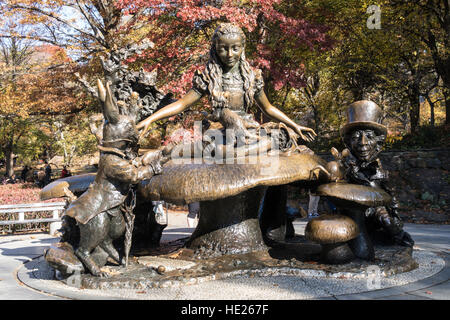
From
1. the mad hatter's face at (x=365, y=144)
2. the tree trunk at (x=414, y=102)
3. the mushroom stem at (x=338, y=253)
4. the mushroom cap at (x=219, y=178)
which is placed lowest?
the mushroom stem at (x=338, y=253)

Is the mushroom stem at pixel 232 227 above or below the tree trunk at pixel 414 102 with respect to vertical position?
below

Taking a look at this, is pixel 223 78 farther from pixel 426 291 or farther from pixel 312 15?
pixel 312 15

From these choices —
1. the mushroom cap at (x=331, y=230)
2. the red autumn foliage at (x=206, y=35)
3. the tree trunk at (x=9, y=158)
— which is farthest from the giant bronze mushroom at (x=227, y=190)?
the tree trunk at (x=9, y=158)

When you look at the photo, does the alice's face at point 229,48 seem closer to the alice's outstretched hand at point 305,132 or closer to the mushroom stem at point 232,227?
the alice's outstretched hand at point 305,132

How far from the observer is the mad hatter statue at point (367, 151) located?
17.6 ft

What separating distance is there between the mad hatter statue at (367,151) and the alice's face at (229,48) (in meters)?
1.62

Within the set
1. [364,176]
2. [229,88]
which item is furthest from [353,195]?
[229,88]

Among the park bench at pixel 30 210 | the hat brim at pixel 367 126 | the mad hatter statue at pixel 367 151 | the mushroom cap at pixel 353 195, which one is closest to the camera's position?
the mushroom cap at pixel 353 195

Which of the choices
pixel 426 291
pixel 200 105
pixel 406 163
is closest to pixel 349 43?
pixel 406 163

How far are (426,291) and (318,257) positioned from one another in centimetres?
147

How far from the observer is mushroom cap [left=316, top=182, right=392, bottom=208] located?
4707 mm

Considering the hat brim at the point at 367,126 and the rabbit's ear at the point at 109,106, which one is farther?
the hat brim at the point at 367,126

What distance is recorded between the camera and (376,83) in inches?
703

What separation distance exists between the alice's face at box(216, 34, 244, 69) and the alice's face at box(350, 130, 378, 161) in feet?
5.92
